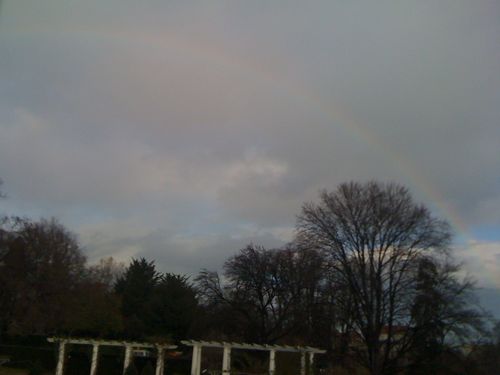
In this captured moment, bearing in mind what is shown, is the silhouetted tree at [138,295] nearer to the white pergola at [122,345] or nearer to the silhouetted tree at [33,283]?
the silhouetted tree at [33,283]

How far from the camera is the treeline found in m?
36.7

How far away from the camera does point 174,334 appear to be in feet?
182

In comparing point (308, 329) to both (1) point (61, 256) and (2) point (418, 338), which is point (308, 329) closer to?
(2) point (418, 338)

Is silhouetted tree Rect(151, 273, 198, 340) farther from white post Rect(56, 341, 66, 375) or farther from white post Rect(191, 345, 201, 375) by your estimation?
white post Rect(191, 345, 201, 375)

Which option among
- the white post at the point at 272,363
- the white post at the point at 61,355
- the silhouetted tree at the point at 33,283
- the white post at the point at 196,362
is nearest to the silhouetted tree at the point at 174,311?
the silhouetted tree at the point at 33,283

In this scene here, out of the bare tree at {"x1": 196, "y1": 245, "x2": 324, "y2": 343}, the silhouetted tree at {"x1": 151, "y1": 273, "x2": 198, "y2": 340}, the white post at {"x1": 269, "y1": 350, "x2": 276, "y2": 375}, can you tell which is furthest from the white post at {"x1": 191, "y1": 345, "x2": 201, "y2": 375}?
the silhouetted tree at {"x1": 151, "y1": 273, "x2": 198, "y2": 340}

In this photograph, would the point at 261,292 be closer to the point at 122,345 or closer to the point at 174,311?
the point at 174,311

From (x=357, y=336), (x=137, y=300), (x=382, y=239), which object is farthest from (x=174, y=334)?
(x=382, y=239)

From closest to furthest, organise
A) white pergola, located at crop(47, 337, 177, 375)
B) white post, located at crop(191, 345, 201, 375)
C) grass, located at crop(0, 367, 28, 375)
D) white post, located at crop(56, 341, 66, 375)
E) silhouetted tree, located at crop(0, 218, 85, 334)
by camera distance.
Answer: white post, located at crop(191, 345, 201, 375) < white pergola, located at crop(47, 337, 177, 375) < white post, located at crop(56, 341, 66, 375) < grass, located at crop(0, 367, 28, 375) < silhouetted tree, located at crop(0, 218, 85, 334)

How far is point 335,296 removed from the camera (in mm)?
37688

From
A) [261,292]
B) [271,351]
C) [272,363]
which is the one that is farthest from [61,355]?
[261,292]

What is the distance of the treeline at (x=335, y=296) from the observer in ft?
120

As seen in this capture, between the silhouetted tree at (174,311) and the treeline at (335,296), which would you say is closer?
the treeline at (335,296)

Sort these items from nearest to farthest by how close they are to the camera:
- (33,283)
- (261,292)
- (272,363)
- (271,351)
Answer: (272,363) → (271,351) → (33,283) → (261,292)
